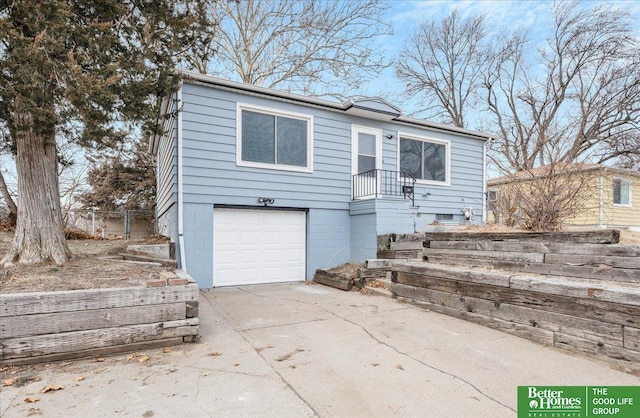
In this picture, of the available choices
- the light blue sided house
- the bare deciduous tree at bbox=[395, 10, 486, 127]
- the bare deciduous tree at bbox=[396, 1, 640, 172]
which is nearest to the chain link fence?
the light blue sided house

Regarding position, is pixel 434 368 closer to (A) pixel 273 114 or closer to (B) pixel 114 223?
(A) pixel 273 114

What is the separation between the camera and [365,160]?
9352 mm

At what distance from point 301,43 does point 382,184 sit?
8.29m

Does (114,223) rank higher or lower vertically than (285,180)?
lower

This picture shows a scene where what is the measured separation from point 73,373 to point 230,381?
1375 mm

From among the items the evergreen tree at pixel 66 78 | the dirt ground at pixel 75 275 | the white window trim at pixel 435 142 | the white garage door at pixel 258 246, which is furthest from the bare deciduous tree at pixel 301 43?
the dirt ground at pixel 75 275

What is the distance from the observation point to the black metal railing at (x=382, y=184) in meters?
9.05

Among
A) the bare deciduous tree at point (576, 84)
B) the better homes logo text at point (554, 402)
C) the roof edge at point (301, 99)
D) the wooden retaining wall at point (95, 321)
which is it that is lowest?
the better homes logo text at point (554, 402)

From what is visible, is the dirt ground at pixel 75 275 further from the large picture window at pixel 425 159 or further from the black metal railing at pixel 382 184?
the large picture window at pixel 425 159

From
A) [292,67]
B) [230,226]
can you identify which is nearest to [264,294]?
[230,226]

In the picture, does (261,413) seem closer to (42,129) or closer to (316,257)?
(42,129)

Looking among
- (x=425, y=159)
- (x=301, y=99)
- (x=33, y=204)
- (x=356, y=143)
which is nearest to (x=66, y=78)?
(x=33, y=204)

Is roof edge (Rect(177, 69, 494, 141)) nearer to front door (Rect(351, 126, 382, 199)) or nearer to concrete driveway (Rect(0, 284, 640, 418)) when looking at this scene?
front door (Rect(351, 126, 382, 199))

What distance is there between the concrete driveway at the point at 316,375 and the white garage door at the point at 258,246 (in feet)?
10.2
